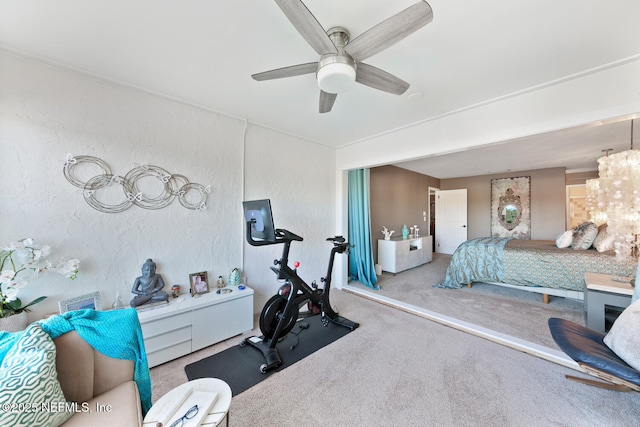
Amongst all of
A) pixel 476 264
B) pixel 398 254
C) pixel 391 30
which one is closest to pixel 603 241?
pixel 476 264

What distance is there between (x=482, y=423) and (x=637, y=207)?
2472mm

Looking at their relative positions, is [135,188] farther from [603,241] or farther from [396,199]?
[603,241]

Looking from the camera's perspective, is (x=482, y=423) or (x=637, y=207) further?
(x=637, y=207)

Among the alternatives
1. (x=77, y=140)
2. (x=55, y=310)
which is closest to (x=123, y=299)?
(x=55, y=310)

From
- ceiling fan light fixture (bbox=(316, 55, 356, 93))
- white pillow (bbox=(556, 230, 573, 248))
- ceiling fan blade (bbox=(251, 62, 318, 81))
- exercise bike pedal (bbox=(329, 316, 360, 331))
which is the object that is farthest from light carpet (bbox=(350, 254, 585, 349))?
ceiling fan blade (bbox=(251, 62, 318, 81))

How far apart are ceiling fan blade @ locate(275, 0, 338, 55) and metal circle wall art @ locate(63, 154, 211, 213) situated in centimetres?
189

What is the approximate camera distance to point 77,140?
1898mm

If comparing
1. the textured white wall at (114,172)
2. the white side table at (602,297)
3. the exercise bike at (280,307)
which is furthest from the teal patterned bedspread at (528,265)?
the textured white wall at (114,172)

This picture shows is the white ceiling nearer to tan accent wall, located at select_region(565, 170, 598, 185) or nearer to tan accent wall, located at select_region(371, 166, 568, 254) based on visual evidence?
tan accent wall, located at select_region(371, 166, 568, 254)

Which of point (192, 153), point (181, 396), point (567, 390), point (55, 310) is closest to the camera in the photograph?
point (181, 396)

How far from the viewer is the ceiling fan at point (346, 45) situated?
1061 millimetres

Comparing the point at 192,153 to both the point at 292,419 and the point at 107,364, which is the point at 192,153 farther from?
the point at 292,419

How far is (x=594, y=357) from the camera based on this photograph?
1396mm

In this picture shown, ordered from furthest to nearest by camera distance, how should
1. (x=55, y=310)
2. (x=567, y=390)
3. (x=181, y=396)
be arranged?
1. (x=55, y=310)
2. (x=567, y=390)
3. (x=181, y=396)
